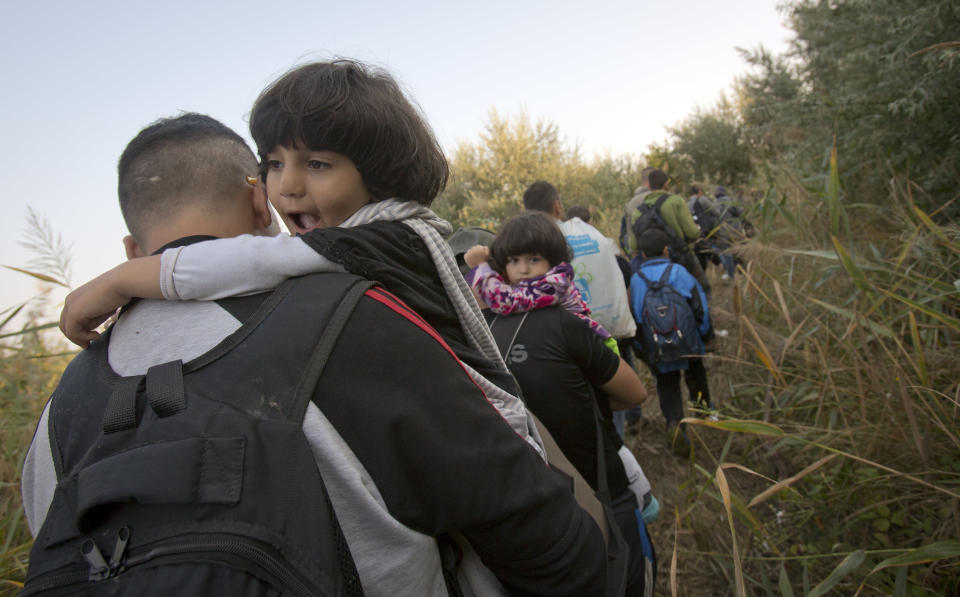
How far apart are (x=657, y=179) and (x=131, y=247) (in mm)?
4966

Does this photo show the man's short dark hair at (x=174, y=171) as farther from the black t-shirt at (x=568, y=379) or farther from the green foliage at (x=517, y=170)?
the green foliage at (x=517, y=170)

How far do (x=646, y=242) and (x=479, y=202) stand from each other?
1257 cm

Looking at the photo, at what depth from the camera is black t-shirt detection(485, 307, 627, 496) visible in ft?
6.24

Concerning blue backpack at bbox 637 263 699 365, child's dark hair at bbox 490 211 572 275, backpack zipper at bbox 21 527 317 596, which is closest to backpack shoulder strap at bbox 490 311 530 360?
child's dark hair at bbox 490 211 572 275

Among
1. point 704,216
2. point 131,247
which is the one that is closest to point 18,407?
point 131,247

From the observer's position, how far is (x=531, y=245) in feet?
7.34

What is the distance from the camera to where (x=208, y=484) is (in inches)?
23.3

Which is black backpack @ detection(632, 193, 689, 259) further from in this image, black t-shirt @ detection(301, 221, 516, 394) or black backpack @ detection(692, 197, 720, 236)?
black t-shirt @ detection(301, 221, 516, 394)

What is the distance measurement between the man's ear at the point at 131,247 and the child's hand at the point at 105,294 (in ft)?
0.54

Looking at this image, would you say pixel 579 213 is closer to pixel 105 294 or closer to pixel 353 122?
pixel 353 122

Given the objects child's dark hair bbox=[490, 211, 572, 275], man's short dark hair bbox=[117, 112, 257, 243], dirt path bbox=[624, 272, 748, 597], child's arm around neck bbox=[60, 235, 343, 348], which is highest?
man's short dark hair bbox=[117, 112, 257, 243]

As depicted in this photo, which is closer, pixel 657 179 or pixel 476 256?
pixel 476 256

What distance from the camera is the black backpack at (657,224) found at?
483 cm

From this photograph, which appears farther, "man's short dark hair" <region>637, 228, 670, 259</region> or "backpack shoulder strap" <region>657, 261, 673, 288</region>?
"man's short dark hair" <region>637, 228, 670, 259</region>
